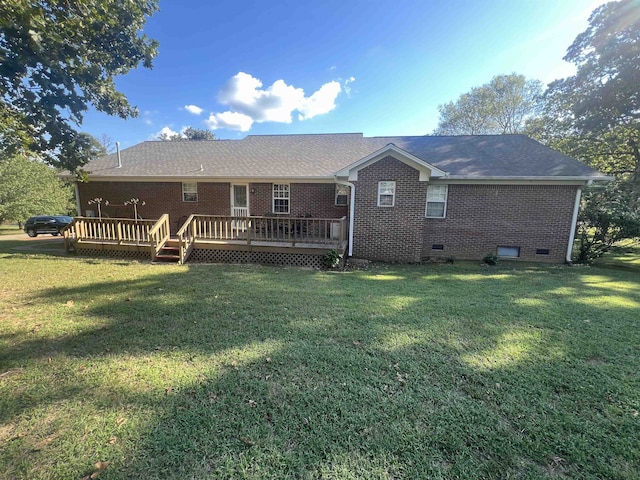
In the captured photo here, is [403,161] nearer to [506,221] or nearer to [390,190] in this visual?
[390,190]

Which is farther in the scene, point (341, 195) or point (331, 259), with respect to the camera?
point (341, 195)

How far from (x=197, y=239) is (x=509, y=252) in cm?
1079

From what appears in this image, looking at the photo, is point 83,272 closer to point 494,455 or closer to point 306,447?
point 306,447

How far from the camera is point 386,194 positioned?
29.6ft

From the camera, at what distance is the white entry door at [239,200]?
1212cm

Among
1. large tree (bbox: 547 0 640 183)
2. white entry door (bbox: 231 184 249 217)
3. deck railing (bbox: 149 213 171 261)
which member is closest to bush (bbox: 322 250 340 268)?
white entry door (bbox: 231 184 249 217)

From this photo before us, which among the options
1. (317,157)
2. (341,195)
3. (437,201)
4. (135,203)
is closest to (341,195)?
(341,195)

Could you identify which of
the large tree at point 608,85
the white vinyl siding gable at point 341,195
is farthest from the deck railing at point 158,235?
the large tree at point 608,85

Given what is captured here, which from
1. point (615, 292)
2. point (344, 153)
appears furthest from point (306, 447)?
point (344, 153)

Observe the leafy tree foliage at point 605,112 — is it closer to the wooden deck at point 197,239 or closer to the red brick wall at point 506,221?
the red brick wall at point 506,221

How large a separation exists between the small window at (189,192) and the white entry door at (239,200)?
177 cm

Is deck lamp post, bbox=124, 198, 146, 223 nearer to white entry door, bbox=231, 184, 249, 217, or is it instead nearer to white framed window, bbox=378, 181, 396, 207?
white entry door, bbox=231, 184, 249, 217

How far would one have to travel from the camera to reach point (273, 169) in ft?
38.5

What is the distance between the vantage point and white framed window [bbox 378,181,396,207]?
895cm
